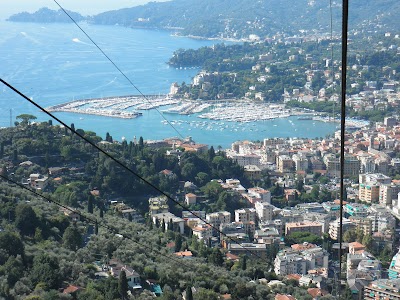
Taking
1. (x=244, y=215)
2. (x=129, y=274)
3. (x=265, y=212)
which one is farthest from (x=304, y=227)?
(x=129, y=274)

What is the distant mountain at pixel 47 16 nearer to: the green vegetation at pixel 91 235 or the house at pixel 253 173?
the house at pixel 253 173

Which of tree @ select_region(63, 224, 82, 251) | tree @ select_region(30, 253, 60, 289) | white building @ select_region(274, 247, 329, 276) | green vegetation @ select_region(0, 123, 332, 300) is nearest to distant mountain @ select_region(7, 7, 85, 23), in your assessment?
green vegetation @ select_region(0, 123, 332, 300)

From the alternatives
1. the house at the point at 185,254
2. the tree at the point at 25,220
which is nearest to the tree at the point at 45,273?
the tree at the point at 25,220

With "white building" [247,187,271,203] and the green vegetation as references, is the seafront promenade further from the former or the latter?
the green vegetation

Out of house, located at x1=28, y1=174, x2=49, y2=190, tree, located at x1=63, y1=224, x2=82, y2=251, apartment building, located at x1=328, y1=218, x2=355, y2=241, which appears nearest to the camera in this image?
tree, located at x1=63, y1=224, x2=82, y2=251

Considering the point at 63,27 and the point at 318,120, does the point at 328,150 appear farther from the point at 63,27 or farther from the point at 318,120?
the point at 63,27

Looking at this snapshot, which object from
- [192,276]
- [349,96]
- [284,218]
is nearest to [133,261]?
[192,276]
